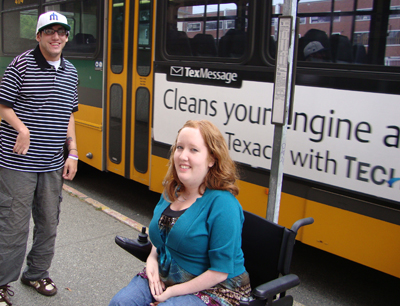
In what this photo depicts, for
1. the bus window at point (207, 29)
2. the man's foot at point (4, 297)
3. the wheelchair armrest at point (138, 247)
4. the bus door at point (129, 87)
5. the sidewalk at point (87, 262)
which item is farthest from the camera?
the bus door at point (129, 87)

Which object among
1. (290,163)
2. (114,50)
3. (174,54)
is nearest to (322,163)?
(290,163)

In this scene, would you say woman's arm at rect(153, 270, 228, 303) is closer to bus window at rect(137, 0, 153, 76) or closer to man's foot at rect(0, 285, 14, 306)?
man's foot at rect(0, 285, 14, 306)

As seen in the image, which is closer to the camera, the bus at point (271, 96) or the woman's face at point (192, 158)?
the woman's face at point (192, 158)

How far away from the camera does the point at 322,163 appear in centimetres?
316

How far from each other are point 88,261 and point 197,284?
6.87 ft

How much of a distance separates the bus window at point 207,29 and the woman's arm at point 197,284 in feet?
7.69

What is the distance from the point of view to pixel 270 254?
198cm

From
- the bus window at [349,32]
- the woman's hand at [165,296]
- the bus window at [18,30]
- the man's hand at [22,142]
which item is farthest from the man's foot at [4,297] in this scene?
the bus window at [18,30]

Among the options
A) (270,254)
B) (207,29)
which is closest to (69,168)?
(270,254)

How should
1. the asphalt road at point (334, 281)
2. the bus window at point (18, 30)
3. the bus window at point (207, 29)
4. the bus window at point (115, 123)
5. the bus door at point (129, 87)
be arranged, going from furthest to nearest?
the bus window at point (18, 30) → the bus window at point (115, 123) → the bus door at point (129, 87) → the bus window at point (207, 29) → the asphalt road at point (334, 281)

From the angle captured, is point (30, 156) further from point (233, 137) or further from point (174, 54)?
point (174, 54)

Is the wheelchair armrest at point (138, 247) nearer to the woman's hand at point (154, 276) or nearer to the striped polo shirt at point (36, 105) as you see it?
the woman's hand at point (154, 276)

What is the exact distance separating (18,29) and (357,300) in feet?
22.3

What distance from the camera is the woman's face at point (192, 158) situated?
1.92m
